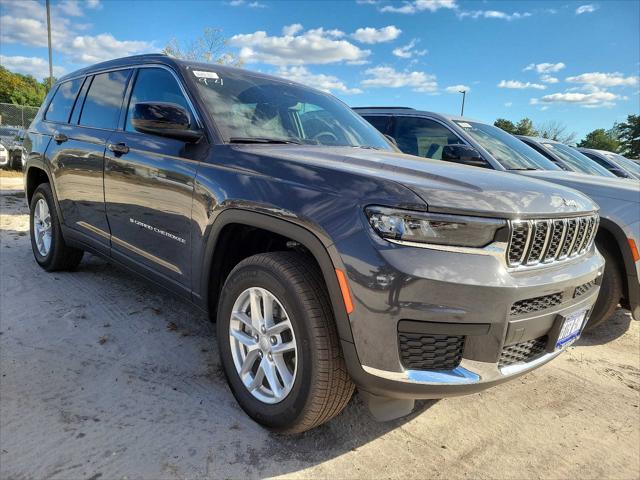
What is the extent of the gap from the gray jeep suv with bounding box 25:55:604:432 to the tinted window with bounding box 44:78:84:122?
1215 mm

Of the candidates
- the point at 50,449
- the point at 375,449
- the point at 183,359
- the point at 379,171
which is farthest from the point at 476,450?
the point at 50,449

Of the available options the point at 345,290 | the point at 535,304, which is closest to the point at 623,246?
the point at 535,304

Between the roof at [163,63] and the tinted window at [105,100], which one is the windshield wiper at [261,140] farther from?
the tinted window at [105,100]

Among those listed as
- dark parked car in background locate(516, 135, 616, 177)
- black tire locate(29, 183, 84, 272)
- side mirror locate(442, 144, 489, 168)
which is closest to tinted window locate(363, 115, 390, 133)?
side mirror locate(442, 144, 489, 168)

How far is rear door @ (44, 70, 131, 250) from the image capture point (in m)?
3.56

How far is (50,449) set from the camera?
213cm

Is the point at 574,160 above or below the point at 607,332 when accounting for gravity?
above

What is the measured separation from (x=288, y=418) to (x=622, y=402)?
7.44ft

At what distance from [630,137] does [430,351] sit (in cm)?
6693

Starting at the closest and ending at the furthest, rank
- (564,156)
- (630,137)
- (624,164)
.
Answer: (564,156) < (624,164) < (630,137)

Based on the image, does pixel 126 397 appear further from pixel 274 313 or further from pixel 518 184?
pixel 518 184

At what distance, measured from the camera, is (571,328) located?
91.3 inches

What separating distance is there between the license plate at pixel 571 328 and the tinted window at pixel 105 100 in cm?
322

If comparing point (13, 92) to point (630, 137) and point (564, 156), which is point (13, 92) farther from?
point (630, 137)
